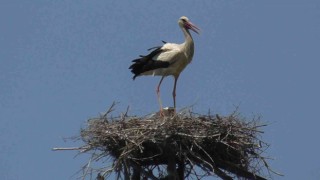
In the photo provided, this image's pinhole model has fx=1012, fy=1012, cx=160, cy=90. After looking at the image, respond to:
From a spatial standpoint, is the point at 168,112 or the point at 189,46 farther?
the point at 189,46

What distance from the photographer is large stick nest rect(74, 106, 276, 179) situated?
12.5 meters

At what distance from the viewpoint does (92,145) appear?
1283 cm

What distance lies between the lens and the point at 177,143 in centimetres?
1248

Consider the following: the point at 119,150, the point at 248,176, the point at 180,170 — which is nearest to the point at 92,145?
the point at 119,150

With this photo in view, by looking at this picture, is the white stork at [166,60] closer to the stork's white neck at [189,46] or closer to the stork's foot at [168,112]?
the stork's white neck at [189,46]

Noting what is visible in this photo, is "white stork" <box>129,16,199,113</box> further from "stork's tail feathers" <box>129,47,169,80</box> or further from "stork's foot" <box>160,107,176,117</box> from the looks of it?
"stork's foot" <box>160,107,176,117</box>

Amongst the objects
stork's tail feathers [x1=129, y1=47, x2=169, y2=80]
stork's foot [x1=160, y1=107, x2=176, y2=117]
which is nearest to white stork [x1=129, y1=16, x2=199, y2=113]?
stork's tail feathers [x1=129, y1=47, x2=169, y2=80]

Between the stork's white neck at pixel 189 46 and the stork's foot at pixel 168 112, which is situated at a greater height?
the stork's white neck at pixel 189 46

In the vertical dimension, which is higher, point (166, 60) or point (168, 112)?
point (166, 60)

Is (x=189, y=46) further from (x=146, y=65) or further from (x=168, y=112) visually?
(x=168, y=112)

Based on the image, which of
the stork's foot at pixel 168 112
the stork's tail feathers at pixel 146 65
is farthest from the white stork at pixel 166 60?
the stork's foot at pixel 168 112

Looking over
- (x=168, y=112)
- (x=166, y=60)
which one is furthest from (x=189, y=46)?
(x=168, y=112)

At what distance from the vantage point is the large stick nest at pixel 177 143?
12461 millimetres

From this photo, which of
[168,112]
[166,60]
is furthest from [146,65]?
[168,112]
